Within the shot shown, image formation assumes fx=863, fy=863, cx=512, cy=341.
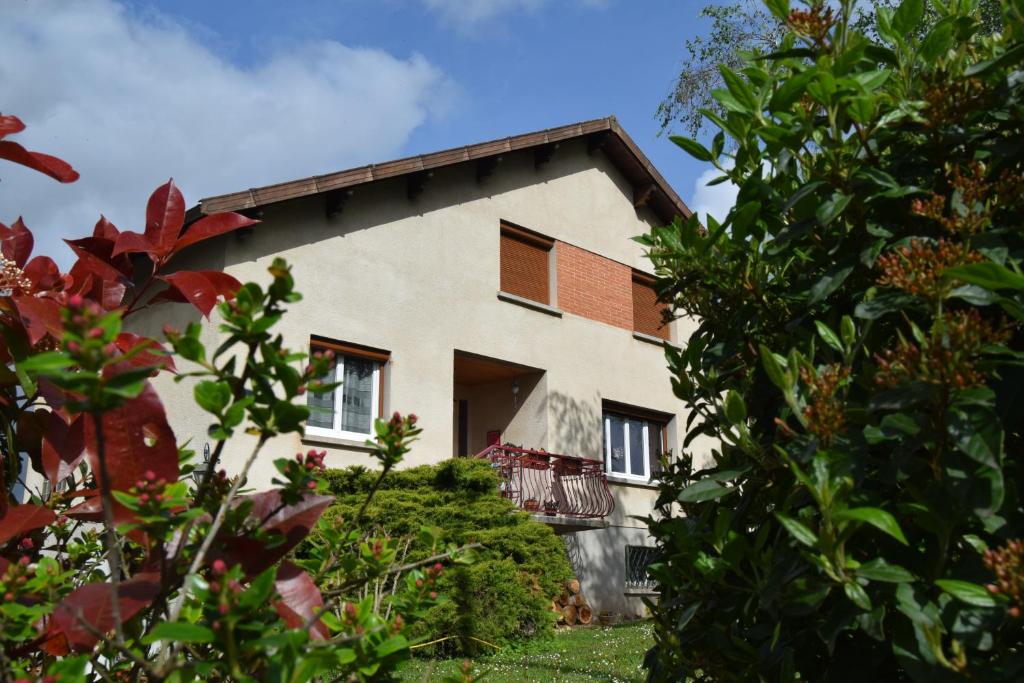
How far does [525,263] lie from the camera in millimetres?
16422

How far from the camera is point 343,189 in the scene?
13.3 meters

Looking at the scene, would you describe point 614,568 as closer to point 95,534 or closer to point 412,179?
point 412,179

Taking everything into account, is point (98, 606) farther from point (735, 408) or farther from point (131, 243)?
point (735, 408)

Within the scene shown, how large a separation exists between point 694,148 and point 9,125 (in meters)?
1.62

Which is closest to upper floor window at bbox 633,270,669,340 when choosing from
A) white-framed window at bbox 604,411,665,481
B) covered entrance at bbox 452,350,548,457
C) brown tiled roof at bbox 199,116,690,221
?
brown tiled roof at bbox 199,116,690,221

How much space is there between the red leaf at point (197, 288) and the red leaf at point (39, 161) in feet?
1.06

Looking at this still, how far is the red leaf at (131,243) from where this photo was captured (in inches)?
72.2

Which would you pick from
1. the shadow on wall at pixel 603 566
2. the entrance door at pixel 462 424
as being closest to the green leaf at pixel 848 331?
the shadow on wall at pixel 603 566

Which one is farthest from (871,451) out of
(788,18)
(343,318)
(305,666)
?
(343,318)

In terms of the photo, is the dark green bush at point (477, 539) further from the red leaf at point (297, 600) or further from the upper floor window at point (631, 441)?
the red leaf at point (297, 600)

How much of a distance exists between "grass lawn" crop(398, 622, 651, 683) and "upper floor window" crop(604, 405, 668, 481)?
5535mm

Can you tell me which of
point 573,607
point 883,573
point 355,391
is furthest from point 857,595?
point 573,607

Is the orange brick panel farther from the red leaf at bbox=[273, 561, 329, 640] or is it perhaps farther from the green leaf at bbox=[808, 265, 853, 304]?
the red leaf at bbox=[273, 561, 329, 640]

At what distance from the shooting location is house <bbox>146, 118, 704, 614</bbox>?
508 inches
